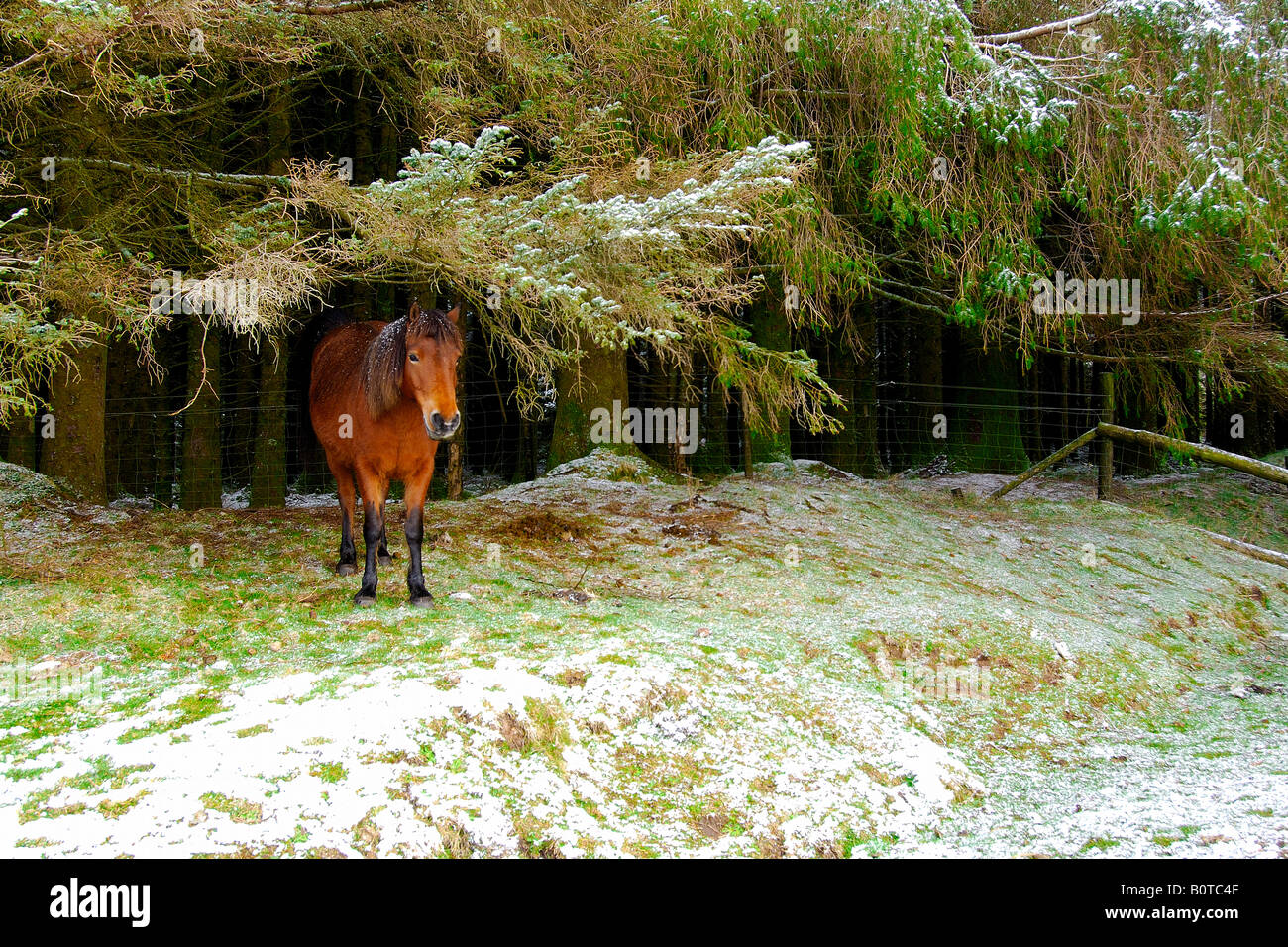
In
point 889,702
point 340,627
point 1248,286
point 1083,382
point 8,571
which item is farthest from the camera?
point 1083,382

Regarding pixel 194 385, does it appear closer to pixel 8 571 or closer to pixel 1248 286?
pixel 8 571

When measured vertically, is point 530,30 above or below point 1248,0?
below

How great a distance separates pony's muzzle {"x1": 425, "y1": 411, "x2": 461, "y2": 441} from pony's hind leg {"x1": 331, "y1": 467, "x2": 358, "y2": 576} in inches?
72.5

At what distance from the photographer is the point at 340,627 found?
200 inches

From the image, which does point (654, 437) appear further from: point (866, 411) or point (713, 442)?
point (866, 411)

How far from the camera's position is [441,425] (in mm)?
4684

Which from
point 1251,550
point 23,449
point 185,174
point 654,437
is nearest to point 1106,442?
point 1251,550

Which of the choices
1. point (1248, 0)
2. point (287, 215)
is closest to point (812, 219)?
point (1248, 0)

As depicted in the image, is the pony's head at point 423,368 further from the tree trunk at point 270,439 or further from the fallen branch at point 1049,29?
the tree trunk at point 270,439

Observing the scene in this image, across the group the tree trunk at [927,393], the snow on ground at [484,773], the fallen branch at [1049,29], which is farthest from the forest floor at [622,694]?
the tree trunk at [927,393]

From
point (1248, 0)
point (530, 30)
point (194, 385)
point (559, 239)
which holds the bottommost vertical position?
point (194, 385)

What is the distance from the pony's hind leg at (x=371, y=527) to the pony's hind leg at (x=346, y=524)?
60cm

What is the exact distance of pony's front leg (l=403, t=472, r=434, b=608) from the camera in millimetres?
5496
